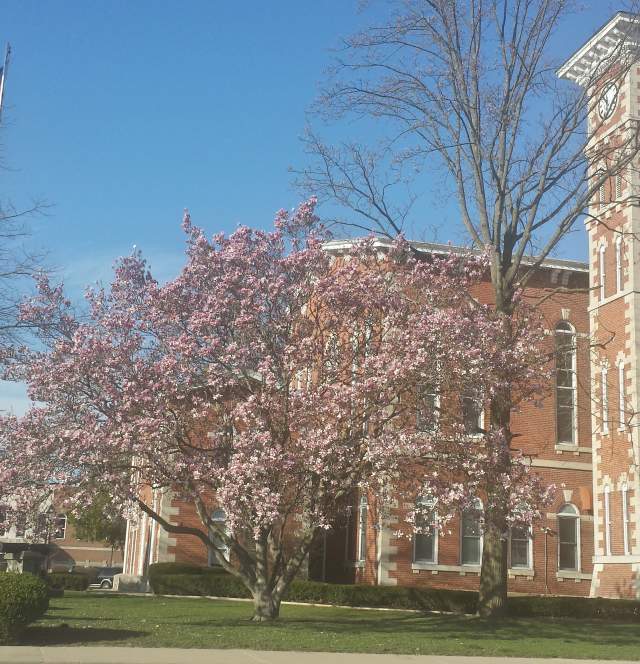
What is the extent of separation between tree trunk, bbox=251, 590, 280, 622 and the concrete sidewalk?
5.20m

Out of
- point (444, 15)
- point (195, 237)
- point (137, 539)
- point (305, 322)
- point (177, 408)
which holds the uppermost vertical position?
point (444, 15)

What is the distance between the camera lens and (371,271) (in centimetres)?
1886

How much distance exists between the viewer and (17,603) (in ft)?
45.5

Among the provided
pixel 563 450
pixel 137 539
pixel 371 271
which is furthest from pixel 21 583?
pixel 137 539

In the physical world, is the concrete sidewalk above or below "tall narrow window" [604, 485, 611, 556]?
below

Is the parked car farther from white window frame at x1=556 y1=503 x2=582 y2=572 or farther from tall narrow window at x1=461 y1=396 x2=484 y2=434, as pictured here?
tall narrow window at x1=461 y1=396 x2=484 y2=434

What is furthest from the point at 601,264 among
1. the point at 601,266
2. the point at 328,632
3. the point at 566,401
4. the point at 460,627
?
the point at 328,632

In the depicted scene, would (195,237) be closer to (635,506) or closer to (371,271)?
(371,271)

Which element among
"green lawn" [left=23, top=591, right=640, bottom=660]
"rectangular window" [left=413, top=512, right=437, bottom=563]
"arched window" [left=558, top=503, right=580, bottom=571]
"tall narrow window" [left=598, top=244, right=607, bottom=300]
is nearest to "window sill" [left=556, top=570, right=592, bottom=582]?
"arched window" [left=558, top=503, right=580, bottom=571]

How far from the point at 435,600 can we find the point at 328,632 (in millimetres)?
9437

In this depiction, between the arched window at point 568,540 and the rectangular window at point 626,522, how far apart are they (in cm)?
388

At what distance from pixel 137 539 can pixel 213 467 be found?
2955 centimetres

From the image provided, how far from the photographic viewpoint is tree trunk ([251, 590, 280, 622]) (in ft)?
63.7

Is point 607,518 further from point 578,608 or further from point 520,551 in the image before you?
point 578,608
